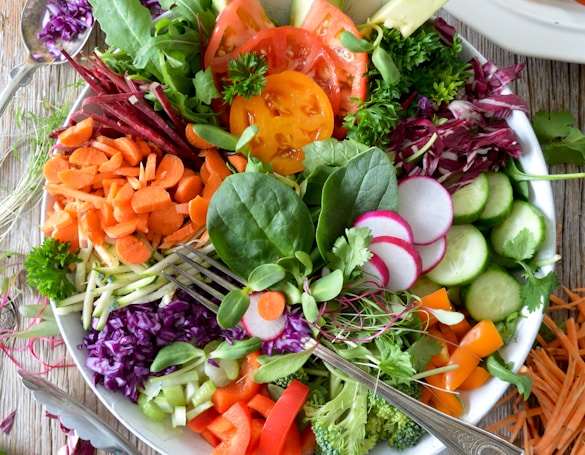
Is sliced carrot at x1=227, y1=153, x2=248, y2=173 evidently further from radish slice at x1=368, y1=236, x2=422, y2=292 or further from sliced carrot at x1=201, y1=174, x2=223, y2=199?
radish slice at x1=368, y1=236, x2=422, y2=292

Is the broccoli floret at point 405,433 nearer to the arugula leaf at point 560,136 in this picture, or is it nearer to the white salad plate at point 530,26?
the arugula leaf at point 560,136

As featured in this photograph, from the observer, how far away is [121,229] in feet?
7.23

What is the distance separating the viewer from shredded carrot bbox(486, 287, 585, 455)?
8.22ft

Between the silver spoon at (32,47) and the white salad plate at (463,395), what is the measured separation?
1.56 ft

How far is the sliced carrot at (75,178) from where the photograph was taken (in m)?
2.22

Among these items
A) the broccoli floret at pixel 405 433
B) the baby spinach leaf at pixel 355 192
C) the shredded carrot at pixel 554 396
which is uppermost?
the baby spinach leaf at pixel 355 192

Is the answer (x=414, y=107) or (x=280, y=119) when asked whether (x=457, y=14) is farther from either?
(x=280, y=119)

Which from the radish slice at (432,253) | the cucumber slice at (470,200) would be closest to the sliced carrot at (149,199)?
the radish slice at (432,253)

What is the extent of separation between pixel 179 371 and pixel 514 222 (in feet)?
4.27

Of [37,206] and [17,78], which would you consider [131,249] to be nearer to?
[37,206]

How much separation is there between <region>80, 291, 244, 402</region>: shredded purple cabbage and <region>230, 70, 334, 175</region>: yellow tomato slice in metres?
0.61

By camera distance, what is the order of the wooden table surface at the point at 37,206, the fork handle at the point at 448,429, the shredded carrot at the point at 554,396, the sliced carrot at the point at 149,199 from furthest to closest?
the wooden table surface at the point at 37,206
the shredded carrot at the point at 554,396
the sliced carrot at the point at 149,199
the fork handle at the point at 448,429

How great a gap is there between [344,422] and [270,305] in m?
0.47

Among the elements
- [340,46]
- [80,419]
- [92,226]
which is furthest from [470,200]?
[80,419]
